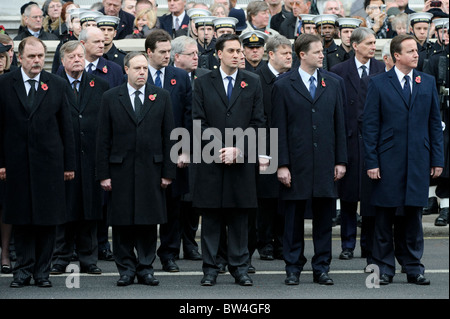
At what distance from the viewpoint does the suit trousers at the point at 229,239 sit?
11547mm

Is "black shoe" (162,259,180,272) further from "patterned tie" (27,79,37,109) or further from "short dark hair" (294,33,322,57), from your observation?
"short dark hair" (294,33,322,57)

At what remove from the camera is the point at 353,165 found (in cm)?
1353

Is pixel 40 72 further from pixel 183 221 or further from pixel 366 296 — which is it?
pixel 366 296

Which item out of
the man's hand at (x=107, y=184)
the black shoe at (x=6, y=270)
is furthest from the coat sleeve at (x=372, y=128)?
the black shoe at (x=6, y=270)

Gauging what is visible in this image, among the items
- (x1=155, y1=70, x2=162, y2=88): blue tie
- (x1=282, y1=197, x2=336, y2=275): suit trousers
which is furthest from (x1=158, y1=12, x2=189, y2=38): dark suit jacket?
(x1=282, y1=197, x2=336, y2=275): suit trousers

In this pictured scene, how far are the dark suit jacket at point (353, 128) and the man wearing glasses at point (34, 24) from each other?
17.1ft

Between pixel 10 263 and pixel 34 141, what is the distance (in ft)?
5.53

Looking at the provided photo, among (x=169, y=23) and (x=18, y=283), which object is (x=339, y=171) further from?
(x=169, y=23)

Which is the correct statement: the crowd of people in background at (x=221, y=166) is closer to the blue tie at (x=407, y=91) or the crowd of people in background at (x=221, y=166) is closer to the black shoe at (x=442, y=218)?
the blue tie at (x=407, y=91)

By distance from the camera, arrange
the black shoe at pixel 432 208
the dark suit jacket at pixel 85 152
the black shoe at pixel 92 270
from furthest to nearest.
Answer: the black shoe at pixel 432 208 → the dark suit jacket at pixel 85 152 → the black shoe at pixel 92 270

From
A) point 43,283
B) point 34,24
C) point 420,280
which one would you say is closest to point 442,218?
point 420,280

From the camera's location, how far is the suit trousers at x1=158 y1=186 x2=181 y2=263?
1259cm

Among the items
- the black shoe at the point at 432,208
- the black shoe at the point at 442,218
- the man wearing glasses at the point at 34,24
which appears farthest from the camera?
the man wearing glasses at the point at 34,24
